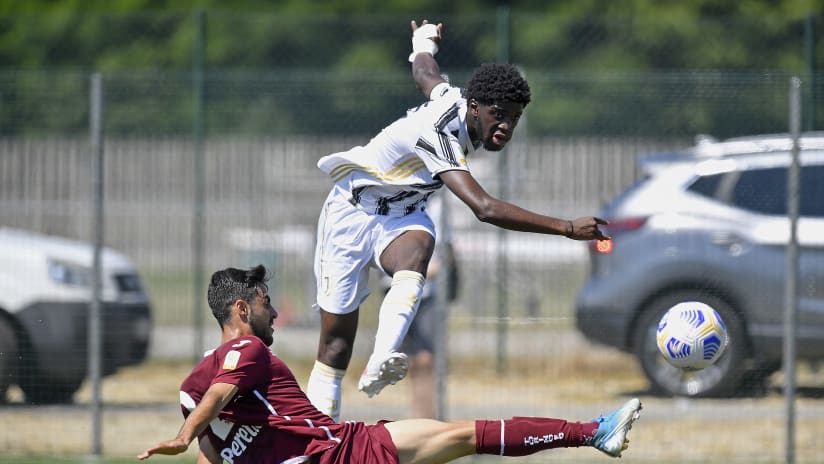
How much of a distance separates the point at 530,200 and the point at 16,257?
401 centimetres

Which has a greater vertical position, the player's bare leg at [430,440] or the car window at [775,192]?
the car window at [775,192]

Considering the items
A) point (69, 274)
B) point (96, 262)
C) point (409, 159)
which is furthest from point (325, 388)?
point (69, 274)

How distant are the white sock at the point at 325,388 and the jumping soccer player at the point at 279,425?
2.54ft

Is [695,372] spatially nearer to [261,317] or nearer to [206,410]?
[261,317]

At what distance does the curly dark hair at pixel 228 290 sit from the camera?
5.84 metres

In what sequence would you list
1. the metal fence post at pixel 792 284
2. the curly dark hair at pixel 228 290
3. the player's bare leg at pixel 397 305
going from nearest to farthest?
1. the curly dark hair at pixel 228 290
2. the player's bare leg at pixel 397 305
3. the metal fence post at pixel 792 284

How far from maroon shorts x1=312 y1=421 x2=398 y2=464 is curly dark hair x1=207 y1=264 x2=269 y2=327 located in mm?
793

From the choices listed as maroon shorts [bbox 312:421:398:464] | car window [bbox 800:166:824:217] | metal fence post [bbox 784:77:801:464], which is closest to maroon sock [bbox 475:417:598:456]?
maroon shorts [bbox 312:421:398:464]

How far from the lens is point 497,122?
625 centimetres

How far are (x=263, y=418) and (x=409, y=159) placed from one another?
5.25 ft

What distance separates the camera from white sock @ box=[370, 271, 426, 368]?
624 centimetres

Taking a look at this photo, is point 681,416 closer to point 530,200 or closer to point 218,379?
point 530,200

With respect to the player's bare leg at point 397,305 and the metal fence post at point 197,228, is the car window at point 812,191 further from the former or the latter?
the metal fence post at point 197,228

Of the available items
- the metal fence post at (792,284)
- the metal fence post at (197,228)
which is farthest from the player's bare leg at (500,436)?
the metal fence post at (197,228)
